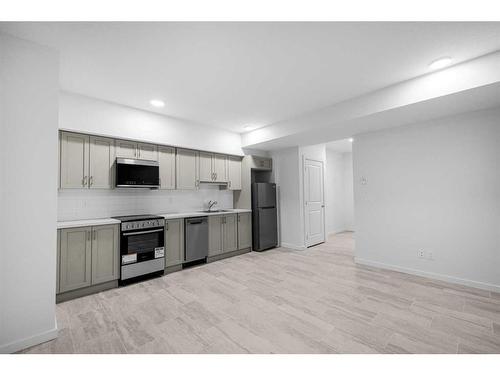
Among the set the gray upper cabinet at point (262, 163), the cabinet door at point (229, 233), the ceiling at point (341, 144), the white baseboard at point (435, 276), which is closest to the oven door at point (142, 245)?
the cabinet door at point (229, 233)

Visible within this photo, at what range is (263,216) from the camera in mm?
4953

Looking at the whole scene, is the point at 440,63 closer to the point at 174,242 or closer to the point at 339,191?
the point at 174,242

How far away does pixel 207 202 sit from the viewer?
4.74 meters

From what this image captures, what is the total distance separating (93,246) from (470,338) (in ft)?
13.2

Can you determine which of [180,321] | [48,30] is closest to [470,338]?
[180,321]

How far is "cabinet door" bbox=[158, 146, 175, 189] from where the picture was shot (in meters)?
3.78

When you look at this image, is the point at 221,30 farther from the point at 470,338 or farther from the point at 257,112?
the point at 470,338

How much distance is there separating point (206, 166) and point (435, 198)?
3.79 meters

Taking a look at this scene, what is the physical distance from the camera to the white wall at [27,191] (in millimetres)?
1769

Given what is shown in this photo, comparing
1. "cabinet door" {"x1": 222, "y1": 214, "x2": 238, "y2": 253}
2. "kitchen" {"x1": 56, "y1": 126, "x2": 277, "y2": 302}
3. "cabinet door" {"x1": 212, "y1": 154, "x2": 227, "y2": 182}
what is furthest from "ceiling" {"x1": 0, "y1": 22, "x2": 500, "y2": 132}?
"cabinet door" {"x1": 222, "y1": 214, "x2": 238, "y2": 253}

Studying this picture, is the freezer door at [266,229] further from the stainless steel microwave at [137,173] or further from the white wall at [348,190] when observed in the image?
the white wall at [348,190]

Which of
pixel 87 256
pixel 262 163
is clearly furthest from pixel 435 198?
pixel 87 256

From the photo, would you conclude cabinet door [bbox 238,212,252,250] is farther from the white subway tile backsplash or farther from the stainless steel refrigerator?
the white subway tile backsplash
